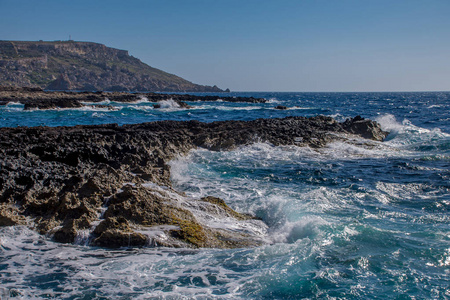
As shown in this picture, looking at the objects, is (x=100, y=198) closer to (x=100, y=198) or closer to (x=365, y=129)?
(x=100, y=198)

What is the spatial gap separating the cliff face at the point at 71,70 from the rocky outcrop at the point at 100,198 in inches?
4320

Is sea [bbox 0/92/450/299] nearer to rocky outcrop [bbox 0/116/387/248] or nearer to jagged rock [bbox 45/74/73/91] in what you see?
rocky outcrop [bbox 0/116/387/248]

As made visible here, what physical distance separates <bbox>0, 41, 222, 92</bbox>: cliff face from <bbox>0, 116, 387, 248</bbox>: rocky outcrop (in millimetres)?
109723

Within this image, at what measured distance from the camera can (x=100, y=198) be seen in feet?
20.8

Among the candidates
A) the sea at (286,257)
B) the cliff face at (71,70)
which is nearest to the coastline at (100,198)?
the sea at (286,257)

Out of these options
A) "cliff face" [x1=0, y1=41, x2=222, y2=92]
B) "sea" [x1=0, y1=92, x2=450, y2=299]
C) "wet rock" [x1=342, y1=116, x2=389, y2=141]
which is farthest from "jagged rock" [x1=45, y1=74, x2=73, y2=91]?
"sea" [x1=0, y1=92, x2=450, y2=299]

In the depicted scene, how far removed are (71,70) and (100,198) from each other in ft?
478

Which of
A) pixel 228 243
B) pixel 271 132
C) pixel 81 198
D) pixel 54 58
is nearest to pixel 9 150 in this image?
pixel 81 198

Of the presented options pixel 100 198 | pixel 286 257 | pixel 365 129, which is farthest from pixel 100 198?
pixel 365 129

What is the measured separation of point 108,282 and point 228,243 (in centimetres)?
206

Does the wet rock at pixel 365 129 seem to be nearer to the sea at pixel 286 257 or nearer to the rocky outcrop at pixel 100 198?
the sea at pixel 286 257

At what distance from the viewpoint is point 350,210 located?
7.44 meters

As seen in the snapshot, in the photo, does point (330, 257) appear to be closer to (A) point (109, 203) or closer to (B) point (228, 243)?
(B) point (228, 243)

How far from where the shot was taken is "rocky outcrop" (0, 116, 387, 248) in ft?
18.0
